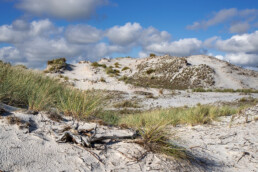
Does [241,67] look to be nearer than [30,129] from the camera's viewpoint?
No

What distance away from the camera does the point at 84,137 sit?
298 cm

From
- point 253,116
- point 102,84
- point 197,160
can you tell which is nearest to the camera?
point 197,160

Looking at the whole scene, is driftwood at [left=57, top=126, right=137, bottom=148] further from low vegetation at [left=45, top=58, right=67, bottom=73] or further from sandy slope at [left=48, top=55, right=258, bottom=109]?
low vegetation at [left=45, top=58, right=67, bottom=73]

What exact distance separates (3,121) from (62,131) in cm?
75

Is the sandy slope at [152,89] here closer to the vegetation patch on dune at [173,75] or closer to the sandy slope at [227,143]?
the vegetation patch on dune at [173,75]

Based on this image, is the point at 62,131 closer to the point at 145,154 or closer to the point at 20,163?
the point at 20,163

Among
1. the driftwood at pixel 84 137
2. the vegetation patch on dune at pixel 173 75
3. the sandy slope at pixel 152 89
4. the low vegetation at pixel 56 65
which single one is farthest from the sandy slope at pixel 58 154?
the low vegetation at pixel 56 65

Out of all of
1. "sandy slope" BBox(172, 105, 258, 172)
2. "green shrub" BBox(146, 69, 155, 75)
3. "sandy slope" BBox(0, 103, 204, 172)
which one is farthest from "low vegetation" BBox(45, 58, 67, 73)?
"sandy slope" BBox(0, 103, 204, 172)

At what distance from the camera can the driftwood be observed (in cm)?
291

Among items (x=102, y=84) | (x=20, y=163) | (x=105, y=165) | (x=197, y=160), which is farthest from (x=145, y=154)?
(x=102, y=84)

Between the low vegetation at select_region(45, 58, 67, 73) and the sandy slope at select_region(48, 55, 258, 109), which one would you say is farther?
the low vegetation at select_region(45, 58, 67, 73)

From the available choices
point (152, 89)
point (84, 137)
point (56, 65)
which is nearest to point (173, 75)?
point (152, 89)

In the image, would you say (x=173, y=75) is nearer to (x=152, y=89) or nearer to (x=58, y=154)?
(x=152, y=89)

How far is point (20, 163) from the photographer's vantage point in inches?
92.2
